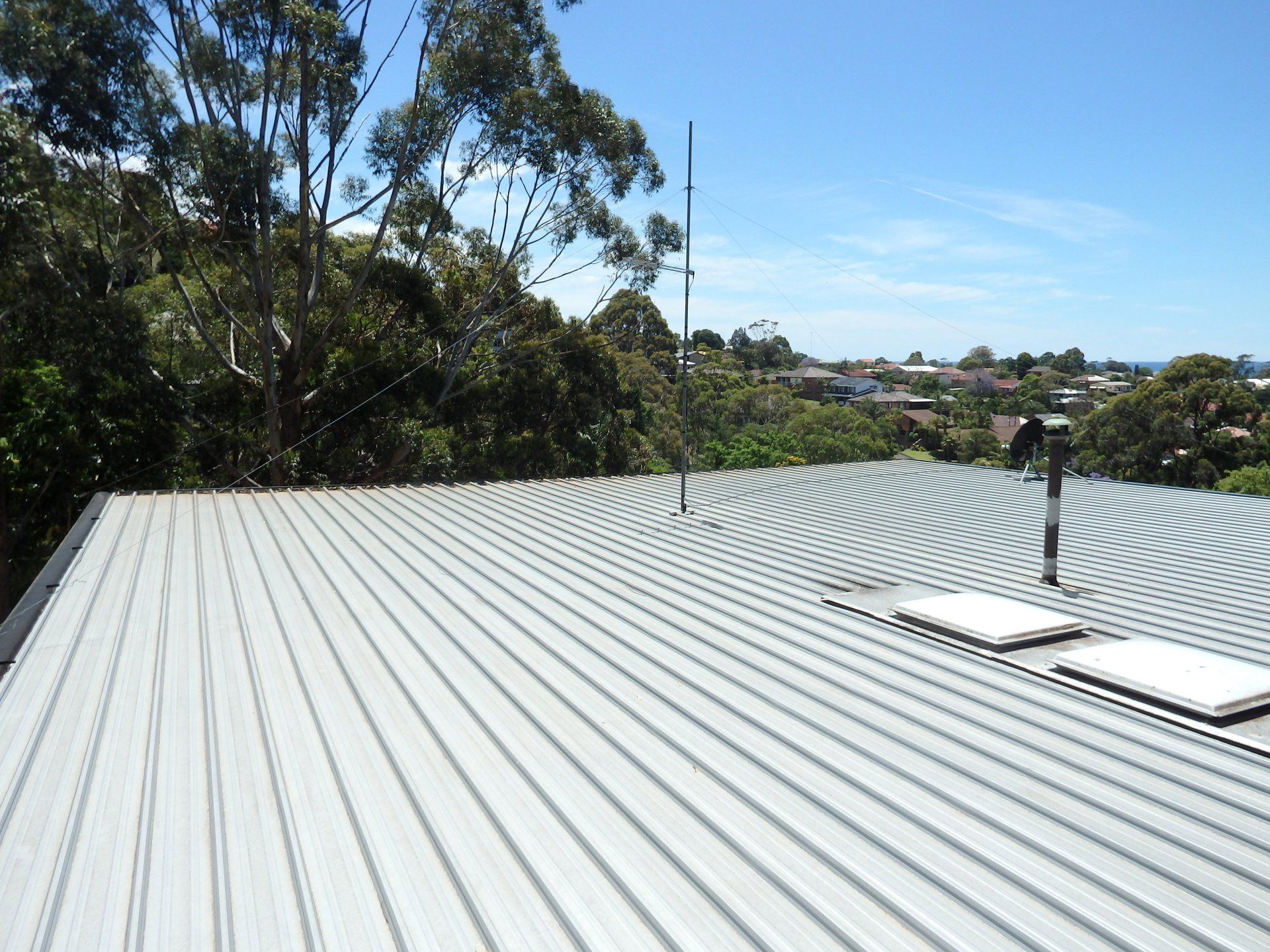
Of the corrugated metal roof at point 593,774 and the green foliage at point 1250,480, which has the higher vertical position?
the corrugated metal roof at point 593,774

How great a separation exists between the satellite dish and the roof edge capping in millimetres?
6820

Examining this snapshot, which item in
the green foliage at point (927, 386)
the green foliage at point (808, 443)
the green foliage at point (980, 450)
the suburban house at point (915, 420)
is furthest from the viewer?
the green foliage at point (927, 386)

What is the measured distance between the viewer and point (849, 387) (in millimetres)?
89250

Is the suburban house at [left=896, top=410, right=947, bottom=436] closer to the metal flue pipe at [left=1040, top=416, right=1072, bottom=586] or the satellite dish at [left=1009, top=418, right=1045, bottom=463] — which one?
the satellite dish at [left=1009, top=418, right=1045, bottom=463]

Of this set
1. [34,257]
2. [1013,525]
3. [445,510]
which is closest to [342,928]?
[445,510]

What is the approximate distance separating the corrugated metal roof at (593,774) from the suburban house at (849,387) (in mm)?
79503

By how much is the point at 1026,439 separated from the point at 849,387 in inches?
3345

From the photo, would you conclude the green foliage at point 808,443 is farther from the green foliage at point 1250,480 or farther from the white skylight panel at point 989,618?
the white skylight panel at point 989,618

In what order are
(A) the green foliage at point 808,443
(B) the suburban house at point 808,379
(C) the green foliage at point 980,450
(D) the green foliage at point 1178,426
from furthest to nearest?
(B) the suburban house at point 808,379 < (C) the green foliage at point 980,450 < (A) the green foliage at point 808,443 < (D) the green foliage at point 1178,426

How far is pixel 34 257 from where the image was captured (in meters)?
14.6

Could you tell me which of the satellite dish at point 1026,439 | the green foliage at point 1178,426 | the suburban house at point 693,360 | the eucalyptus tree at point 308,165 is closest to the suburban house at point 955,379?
the suburban house at point 693,360

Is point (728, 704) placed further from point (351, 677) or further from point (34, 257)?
point (34, 257)

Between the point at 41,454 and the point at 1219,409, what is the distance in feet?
126

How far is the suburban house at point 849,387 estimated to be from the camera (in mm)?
84562
